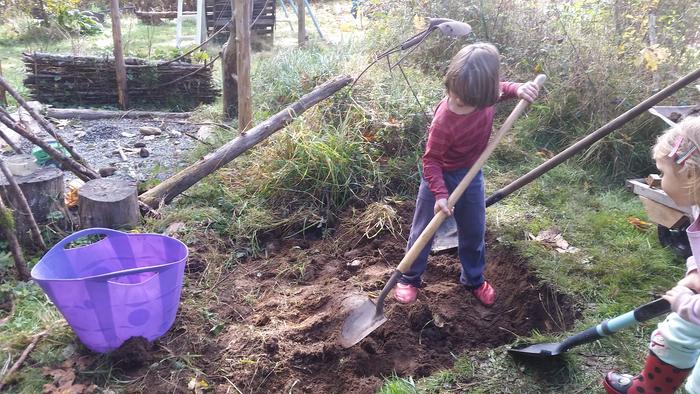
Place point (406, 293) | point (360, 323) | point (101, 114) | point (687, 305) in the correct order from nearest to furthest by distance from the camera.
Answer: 1. point (687, 305)
2. point (360, 323)
3. point (406, 293)
4. point (101, 114)

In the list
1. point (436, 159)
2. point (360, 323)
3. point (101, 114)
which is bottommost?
point (101, 114)

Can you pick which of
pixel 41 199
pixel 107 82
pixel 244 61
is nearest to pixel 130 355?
pixel 41 199

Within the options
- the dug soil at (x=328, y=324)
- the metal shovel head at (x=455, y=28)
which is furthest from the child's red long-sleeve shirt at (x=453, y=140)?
the dug soil at (x=328, y=324)

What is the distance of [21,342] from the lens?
2830 mm

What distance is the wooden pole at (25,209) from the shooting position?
341 cm

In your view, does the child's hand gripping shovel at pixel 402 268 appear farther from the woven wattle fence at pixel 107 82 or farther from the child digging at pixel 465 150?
the woven wattle fence at pixel 107 82

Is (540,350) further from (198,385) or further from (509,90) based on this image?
(198,385)

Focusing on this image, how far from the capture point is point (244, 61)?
198 inches

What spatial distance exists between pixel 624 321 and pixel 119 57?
7139mm

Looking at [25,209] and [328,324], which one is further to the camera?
[25,209]

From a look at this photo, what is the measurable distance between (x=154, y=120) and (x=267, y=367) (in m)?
5.13

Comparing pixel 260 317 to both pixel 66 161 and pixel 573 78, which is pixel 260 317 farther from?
pixel 573 78

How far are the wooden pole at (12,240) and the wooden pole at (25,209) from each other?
139mm

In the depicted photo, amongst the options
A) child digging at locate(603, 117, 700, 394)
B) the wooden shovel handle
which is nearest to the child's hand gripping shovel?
the wooden shovel handle
